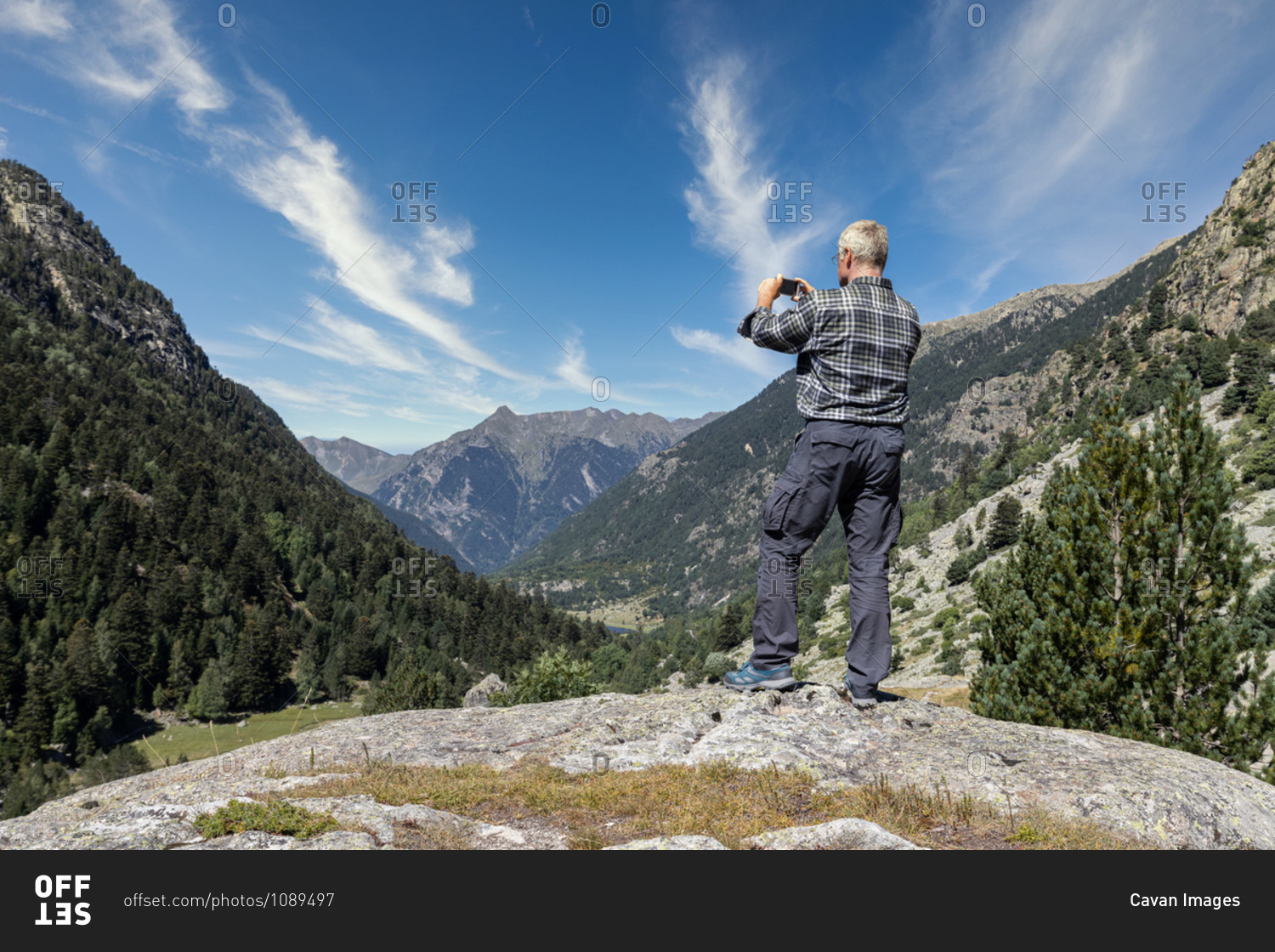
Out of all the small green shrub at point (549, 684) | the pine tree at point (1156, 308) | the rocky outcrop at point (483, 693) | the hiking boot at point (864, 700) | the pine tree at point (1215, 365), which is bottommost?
the rocky outcrop at point (483, 693)

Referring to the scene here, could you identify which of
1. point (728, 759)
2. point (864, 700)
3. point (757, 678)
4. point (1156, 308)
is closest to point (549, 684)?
point (757, 678)

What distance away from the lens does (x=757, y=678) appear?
793 centimetres

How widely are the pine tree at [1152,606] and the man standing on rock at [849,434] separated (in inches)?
213

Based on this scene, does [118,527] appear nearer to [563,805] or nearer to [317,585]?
[317,585]

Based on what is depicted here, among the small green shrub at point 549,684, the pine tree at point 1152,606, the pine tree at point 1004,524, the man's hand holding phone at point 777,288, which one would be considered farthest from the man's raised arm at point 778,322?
the pine tree at point 1004,524

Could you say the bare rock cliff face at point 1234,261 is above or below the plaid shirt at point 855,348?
above

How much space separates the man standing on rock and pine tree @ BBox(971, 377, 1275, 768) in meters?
5.40

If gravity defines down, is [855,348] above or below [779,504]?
above

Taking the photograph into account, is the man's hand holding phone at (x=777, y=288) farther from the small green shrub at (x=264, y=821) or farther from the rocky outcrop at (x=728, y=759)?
the small green shrub at (x=264, y=821)

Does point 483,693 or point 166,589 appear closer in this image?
point 483,693

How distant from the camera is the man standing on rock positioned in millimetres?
6633

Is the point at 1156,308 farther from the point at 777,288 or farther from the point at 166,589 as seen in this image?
the point at 166,589

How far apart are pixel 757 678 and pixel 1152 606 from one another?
23.0 ft

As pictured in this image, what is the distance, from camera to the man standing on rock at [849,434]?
21.8 feet
